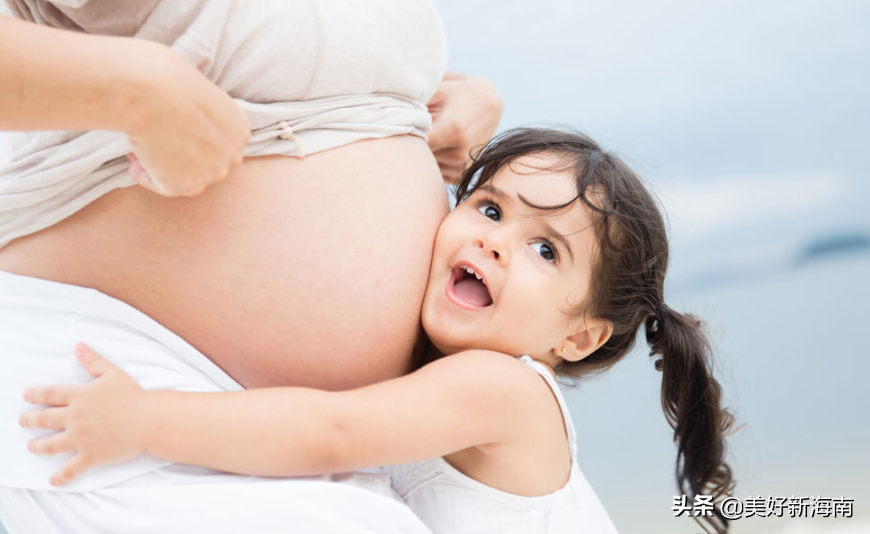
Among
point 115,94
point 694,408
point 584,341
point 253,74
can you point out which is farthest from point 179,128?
point 694,408

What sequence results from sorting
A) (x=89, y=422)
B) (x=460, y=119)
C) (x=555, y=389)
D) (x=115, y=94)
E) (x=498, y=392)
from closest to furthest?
(x=115, y=94) < (x=89, y=422) < (x=498, y=392) < (x=555, y=389) < (x=460, y=119)

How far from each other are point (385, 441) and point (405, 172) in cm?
34

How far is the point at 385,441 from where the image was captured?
829 millimetres

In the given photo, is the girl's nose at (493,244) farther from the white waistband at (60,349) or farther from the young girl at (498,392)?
→ the white waistband at (60,349)

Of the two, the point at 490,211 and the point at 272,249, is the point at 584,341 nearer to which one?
the point at 490,211

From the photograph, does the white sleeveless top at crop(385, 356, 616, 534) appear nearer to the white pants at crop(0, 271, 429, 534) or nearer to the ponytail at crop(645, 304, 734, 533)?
the white pants at crop(0, 271, 429, 534)

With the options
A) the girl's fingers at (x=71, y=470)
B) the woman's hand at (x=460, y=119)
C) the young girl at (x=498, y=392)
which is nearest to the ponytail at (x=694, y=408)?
the young girl at (x=498, y=392)

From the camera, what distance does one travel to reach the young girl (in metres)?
0.78

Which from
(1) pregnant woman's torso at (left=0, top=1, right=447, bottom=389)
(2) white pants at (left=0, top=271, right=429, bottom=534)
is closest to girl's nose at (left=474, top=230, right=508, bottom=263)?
(1) pregnant woman's torso at (left=0, top=1, right=447, bottom=389)

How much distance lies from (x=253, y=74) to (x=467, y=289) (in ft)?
1.25

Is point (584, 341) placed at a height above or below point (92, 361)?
below

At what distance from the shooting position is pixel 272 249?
843 mm

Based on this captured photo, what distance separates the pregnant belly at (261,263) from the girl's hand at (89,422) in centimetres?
11

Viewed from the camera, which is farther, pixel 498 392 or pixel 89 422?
pixel 498 392
